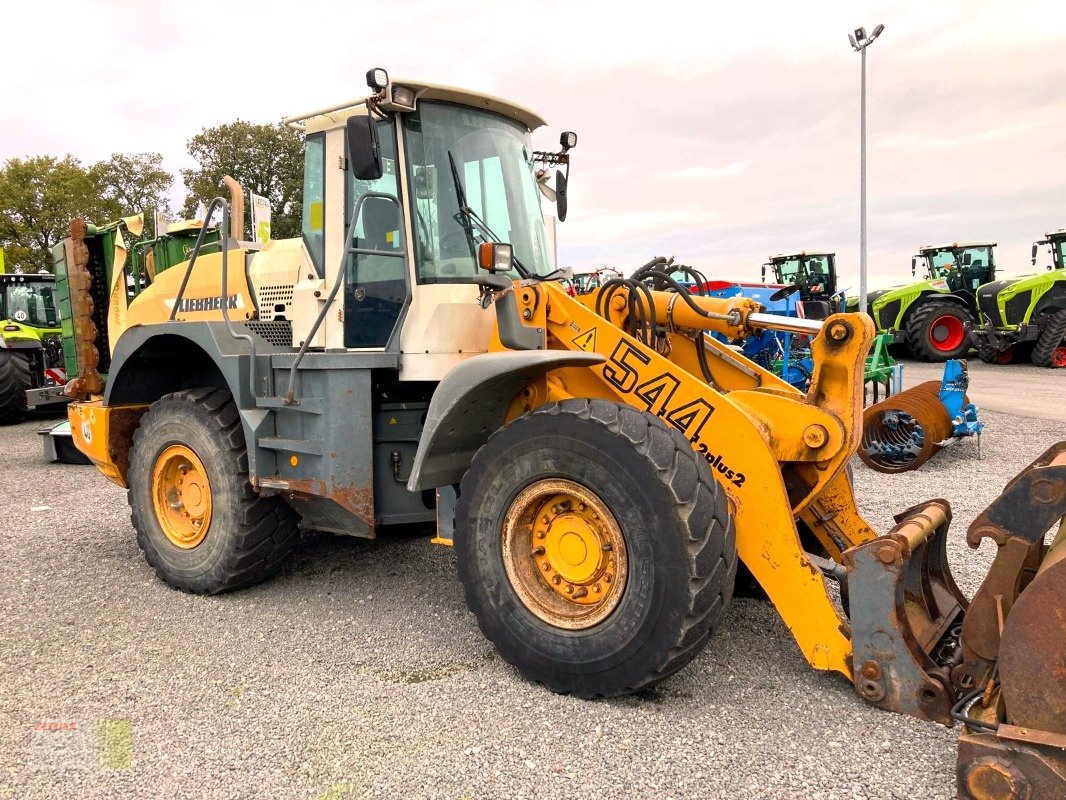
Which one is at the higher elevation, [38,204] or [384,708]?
[38,204]

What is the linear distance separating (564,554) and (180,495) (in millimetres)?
2817

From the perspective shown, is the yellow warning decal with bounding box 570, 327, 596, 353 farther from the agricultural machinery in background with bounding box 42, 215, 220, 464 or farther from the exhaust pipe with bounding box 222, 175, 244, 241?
the agricultural machinery in background with bounding box 42, 215, 220, 464

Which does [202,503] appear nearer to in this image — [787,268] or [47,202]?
[787,268]

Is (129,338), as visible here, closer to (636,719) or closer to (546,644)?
(546,644)

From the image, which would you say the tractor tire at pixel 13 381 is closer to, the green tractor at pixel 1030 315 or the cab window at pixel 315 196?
the cab window at pixel 315 196

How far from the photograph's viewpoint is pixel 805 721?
2908 millimetres

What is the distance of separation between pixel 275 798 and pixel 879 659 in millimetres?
2153

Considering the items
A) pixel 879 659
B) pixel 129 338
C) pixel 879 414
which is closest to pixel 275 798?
pixel 879 659

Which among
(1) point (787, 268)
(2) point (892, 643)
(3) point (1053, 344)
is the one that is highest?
(1) point (787, 268)

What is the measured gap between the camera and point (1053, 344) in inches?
702

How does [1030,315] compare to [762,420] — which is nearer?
[762,420]

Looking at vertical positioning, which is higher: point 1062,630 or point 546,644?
point 1062,630

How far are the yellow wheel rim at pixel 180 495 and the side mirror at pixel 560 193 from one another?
2618mm

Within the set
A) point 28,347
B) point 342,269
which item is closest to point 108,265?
point 342,269
